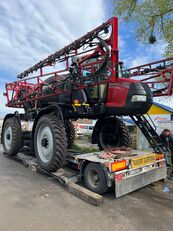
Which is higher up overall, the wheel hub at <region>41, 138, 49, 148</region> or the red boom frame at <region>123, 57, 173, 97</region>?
the red boom frame at <region>123, 57, 173, 97</region>

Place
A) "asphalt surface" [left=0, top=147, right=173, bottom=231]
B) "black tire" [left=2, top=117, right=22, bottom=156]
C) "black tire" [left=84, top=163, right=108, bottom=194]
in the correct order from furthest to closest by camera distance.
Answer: "black tire" [left=2, top=117, right=22, bottom=156], "black tire" [left=84, top=163, right=108, bottom=194], "asphalt surface" [left=0, top=147, right=173, bottom=231]

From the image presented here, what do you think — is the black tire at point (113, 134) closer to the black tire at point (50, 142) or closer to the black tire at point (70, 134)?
the black tire at point (70, 134)

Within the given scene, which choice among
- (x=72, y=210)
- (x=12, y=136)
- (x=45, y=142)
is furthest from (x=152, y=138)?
(x=12, y=136)

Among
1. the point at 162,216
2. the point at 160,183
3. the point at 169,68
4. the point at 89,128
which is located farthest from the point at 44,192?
the point at 89,128

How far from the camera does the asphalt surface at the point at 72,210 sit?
11.2 feet

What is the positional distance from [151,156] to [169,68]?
2.70 metres

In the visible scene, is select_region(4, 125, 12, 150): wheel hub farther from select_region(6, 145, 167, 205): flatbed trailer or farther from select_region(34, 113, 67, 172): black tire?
select_region(6, 145, 167, 205): flatbed trailer

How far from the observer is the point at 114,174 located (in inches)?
171

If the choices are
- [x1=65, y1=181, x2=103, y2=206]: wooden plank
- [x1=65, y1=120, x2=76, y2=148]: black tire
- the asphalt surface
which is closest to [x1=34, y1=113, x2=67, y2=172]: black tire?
the asphalt surface

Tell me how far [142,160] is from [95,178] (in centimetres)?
114

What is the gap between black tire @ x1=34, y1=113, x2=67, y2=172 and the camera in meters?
5.34

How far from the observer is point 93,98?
5.91m

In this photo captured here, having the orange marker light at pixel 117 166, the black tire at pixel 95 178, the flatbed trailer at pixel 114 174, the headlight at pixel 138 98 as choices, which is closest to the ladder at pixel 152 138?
the flatbed trailer at pixel 114 174

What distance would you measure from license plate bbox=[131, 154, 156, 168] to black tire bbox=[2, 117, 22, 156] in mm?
4499
